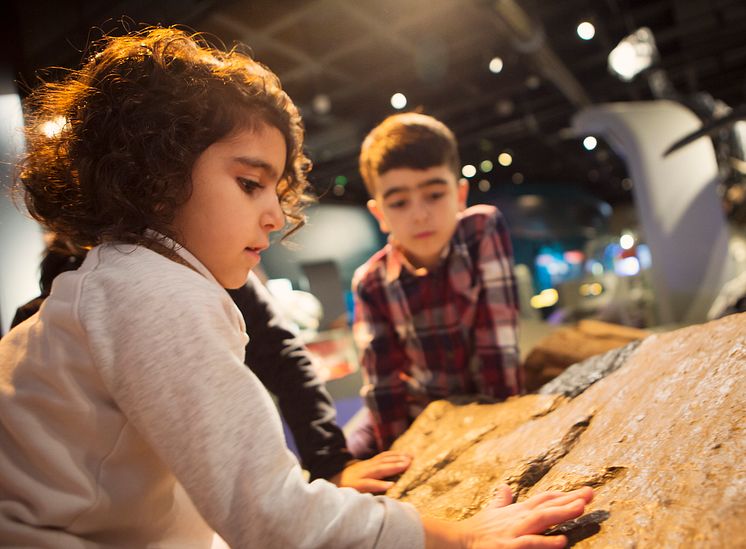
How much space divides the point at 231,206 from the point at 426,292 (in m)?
1.01

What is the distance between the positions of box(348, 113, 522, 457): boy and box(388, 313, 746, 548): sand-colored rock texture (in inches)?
10.5

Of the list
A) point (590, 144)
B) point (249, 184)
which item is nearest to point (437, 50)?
point (249, 184)

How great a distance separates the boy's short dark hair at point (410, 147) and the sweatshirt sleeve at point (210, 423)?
1108 millimetres

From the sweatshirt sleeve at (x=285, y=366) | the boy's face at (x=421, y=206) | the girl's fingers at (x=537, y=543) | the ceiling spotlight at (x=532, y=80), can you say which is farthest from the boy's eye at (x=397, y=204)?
the ceiling spotlight at (x=532, y=80)

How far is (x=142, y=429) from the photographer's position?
673 millimetres

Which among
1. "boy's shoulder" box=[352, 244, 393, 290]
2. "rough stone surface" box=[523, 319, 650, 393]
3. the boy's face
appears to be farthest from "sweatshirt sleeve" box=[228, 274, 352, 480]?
"rough stone surface" box=[523, 319, 650, 393]

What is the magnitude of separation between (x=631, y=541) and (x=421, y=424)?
80 centimetres

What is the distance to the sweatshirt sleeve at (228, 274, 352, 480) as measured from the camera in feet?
4.65

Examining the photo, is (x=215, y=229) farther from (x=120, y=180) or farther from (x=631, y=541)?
(x=631, y=541)

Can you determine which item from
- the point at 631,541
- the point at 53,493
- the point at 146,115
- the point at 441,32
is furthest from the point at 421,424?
the point at 441,32

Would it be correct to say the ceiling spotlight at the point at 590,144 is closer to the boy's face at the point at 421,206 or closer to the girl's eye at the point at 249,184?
the boy's face at the point at 421,206

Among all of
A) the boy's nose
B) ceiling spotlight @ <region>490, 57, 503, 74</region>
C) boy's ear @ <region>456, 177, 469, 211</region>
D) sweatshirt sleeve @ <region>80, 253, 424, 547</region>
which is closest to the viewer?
sweatshirt sleeve @ <region>80, 253, 424, 547</region>

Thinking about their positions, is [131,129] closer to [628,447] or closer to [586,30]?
[628,447]

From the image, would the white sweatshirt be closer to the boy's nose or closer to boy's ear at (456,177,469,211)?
the boy's nose
